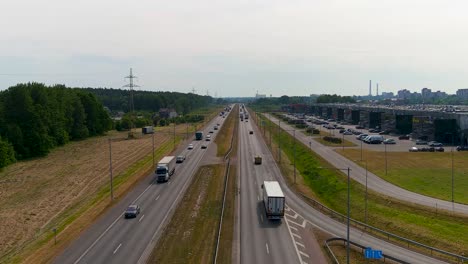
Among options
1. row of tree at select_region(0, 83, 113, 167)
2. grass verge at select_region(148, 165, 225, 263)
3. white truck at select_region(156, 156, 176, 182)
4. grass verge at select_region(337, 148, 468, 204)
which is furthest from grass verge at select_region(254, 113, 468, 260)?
row of tree at select_region(0, 83, 113, 167)

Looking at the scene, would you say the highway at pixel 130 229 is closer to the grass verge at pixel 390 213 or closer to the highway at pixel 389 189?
the grass verge at pixel 390 213

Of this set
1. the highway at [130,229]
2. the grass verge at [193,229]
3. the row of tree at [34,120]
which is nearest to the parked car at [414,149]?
the grass verge at [193,229]

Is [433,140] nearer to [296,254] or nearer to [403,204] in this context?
[403,204]

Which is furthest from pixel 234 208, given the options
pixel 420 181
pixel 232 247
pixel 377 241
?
pixel 420 181

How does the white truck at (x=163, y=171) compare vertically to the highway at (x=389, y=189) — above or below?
above

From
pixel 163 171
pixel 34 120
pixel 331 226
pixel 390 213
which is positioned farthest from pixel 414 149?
pixel 34 120

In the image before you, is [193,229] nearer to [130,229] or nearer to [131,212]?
[130,229]
